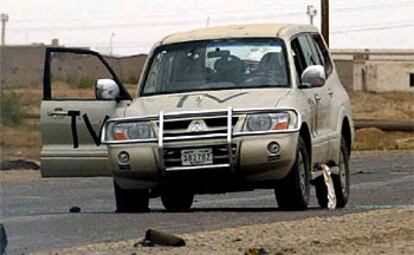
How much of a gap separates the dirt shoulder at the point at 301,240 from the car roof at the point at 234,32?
9.91ft

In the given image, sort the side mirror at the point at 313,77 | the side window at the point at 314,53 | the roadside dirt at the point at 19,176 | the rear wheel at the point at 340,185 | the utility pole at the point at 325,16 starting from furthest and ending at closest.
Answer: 1. the utility pole at the point at 325,16
2. the roadside dirt at the point at 19,176
3. the side window at the point at 314,53
4. the rear wheel at the point at 340,185
5. the side mirror at the point at 313,77

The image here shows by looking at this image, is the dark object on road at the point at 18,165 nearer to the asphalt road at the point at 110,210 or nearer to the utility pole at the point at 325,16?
the asphalt road at the point at 110,210

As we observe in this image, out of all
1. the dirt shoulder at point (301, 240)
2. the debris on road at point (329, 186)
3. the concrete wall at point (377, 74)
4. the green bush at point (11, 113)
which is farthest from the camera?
the concrete wall at point (377, 74)

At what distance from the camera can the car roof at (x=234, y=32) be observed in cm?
1562

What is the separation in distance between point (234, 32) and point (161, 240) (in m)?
5.04

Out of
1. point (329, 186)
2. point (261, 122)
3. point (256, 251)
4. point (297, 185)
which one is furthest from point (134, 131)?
point (256, 251)

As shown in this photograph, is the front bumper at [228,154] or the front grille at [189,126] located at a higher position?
the front grille at [189,126]

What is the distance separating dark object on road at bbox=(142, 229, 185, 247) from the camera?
11.0 metres

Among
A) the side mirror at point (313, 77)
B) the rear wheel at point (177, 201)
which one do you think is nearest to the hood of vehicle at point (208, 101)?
the side mirror at point (313, 77)

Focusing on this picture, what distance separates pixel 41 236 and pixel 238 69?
3.50 m

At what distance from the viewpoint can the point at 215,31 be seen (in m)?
15.9

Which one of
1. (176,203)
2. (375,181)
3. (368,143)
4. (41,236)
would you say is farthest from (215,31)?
(368,143)

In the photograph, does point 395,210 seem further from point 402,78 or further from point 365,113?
point 402,78

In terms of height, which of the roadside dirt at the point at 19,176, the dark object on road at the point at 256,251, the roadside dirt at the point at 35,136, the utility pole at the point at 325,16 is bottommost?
the roadside dirt at the point at 35,136
